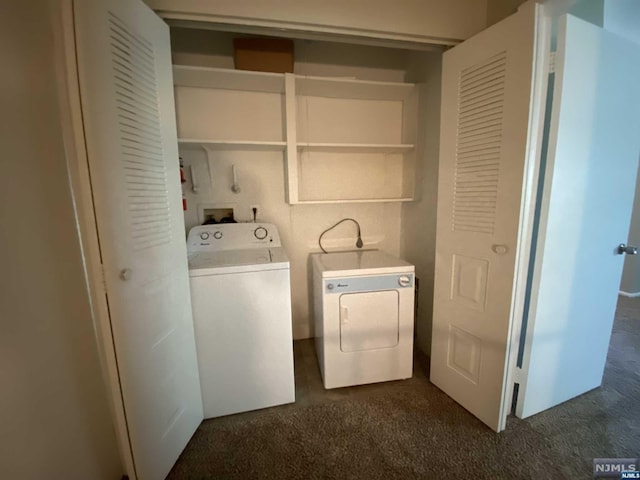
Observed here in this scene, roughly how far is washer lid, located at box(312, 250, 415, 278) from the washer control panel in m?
0.42

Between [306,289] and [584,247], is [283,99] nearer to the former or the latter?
[306,289]

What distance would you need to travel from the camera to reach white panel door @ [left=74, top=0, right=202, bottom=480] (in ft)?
2.99

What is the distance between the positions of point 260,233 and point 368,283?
2.93 feet

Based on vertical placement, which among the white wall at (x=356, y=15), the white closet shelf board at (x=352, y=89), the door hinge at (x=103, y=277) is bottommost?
the door hinge at (x=103, y=277)

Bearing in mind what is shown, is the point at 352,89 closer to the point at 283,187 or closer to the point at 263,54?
the point at 263,54

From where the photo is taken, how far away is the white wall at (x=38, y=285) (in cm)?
76

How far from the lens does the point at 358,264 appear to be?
1.79m

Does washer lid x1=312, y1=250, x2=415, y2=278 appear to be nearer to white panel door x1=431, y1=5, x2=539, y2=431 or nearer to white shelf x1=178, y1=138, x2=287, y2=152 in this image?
white panel door x1=431, y1=5, x2=539, y2=431

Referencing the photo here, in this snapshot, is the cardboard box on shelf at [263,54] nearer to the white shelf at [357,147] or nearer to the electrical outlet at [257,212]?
the white shelf at [357,147]

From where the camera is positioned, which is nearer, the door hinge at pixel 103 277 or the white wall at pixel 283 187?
the door hinge at pixel 103 277

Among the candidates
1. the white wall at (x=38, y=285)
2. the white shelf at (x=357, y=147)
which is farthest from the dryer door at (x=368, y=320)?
the white wall at (x=38, y=285)

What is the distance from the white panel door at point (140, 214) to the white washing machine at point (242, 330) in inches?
4.5

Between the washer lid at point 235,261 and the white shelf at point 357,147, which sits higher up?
the white shelf at point 357,147

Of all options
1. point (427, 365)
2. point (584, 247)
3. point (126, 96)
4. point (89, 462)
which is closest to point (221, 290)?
point (89, 462)
